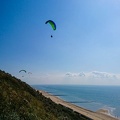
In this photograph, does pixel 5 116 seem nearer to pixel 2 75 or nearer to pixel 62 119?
pixel 62 119

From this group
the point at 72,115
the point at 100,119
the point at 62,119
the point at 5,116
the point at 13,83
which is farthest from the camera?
the point at 100,119

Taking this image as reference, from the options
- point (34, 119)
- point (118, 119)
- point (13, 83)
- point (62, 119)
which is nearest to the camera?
point (34, 119)

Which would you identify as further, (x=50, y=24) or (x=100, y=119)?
(x=100, y=119)

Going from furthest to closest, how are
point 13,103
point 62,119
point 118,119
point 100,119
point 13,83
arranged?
point 118,119 < point 100,119 < point 13,83 < point 62,119 < point 13,103

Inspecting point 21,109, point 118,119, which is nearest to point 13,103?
point 21,109

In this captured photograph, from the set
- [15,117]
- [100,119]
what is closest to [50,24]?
[15,117]

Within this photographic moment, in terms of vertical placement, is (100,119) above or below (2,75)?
below

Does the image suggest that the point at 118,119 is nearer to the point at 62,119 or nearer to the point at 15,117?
the point at 62,119

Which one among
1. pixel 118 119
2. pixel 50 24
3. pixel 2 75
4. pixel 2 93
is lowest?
pixel 118 119

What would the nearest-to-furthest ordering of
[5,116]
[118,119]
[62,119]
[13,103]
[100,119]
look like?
[5,116], [13,103], [62,119], [100,119], [118,119]
